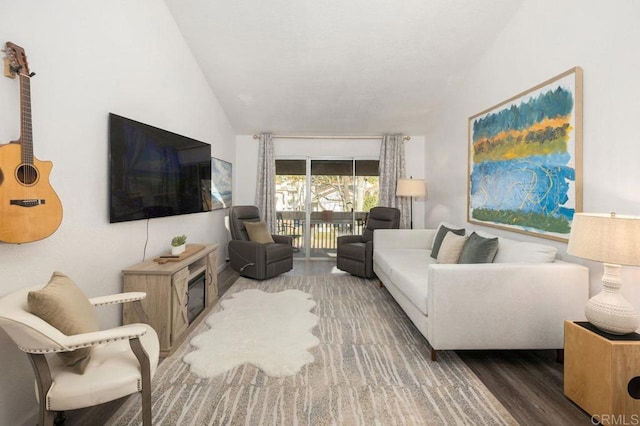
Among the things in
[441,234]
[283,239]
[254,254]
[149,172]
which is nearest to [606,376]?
[441,234]

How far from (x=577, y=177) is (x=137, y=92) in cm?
359

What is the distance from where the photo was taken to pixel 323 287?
3.96 m

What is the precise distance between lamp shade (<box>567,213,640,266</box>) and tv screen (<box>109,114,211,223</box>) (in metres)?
3.04

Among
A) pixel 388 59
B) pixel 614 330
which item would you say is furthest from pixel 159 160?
pixel 614 330

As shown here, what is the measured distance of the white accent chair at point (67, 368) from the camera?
117cm

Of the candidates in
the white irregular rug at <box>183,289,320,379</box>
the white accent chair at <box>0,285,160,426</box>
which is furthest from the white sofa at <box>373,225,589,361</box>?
the white accent chair at <box>0,285,160,426</box>

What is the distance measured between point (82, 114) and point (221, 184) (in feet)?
9.32

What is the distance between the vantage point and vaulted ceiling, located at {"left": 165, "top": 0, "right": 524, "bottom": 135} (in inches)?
118

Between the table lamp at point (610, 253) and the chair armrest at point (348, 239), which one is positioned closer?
the table lamp at point (610, 253)

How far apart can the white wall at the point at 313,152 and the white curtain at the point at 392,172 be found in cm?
23

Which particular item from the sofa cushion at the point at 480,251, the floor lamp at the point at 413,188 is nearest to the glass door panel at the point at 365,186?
the floor lamp at the point at 413,188

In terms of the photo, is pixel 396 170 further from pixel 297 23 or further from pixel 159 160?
pixel 159 160

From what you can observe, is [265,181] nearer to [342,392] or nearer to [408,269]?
[408,269]

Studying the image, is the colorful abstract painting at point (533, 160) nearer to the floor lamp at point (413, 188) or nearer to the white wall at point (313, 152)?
the floor lamp at point (413, 188)
